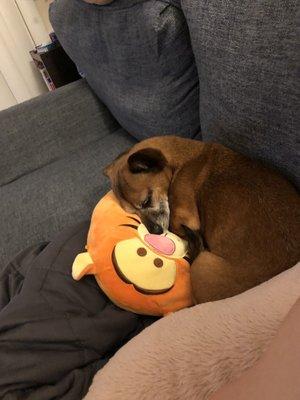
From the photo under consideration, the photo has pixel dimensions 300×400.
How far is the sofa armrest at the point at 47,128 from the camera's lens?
1.75 m

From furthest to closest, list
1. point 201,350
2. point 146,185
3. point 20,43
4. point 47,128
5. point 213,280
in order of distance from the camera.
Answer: point 20,43 < point 47,128 < point 146,185 < point 213,280 < point 201,350

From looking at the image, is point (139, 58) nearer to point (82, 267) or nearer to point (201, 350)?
point (82, 267)

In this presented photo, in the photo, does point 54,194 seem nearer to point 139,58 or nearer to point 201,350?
point 139,58

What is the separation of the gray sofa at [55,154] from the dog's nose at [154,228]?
0.43 meters

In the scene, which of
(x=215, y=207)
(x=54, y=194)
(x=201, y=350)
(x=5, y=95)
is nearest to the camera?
(x=201, y=350)

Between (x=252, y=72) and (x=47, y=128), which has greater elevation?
(x=252, y=72)

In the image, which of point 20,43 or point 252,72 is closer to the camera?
point 252,72

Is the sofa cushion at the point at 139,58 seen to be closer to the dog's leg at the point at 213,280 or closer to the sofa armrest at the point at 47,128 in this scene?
the sofa armrest at the point at 47,128

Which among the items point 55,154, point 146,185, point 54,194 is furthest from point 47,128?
point 146,185

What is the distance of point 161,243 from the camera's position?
3.27 ft

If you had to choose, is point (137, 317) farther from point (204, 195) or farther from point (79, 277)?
point (204, 195)

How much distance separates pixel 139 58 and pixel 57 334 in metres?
0.94

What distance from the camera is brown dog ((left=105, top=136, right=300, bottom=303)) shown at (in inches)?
32.9

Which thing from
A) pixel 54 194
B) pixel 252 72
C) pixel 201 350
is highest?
pixel 252 72
